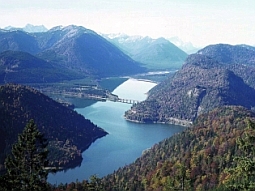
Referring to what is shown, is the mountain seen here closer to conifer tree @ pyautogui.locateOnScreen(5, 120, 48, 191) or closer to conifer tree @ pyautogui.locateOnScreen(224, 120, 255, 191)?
conifer tree @ pyautogui.locateOnScreen(5, 120, 48, 191)

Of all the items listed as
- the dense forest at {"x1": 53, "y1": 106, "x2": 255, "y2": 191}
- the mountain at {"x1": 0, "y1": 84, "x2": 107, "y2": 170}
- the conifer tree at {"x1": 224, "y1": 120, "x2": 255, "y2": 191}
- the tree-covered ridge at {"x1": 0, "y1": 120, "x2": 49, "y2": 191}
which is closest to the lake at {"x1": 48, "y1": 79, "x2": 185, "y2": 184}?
the mountain at {"x1": 0, "y1": 84, "x2": 107, "y2": 170}

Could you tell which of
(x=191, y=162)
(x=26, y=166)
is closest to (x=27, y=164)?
(x=26, y=166)

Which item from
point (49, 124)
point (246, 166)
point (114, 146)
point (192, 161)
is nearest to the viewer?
point (246, 166)

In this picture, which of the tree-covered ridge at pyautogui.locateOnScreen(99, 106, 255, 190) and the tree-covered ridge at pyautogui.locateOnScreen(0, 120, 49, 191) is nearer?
the tree-covered ridge at pyautogui.locateOnScreen(0, 120, 49, 191)

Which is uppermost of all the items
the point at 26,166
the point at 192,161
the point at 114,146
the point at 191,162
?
the point at 26,166

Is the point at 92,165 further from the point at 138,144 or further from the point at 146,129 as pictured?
the point at 146,129

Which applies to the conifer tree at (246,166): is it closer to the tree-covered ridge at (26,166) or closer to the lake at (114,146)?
the tree-covered ridge at (26,166)

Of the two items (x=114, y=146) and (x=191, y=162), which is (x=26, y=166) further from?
(x=114, y=146)
